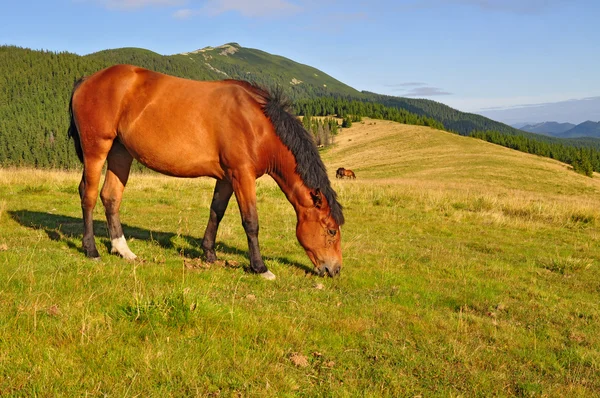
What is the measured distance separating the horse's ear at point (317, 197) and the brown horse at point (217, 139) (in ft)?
0.05

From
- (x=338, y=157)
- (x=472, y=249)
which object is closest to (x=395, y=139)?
(x=338, y=157)

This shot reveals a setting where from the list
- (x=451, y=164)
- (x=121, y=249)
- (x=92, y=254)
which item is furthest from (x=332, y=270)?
(x=451, y=164)

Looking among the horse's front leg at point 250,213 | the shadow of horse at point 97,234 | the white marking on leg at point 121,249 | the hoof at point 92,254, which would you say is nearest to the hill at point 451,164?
the shadow of horse at point 97,234

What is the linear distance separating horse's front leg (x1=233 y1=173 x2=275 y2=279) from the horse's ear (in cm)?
92

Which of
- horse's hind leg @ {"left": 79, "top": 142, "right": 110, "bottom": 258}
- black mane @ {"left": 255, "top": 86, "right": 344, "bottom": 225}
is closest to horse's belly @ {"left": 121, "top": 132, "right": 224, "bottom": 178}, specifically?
horse's hind leg @ {"left": 79, "top": 142, "right": 110, "bottom": 258}

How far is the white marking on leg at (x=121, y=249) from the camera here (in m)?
6.64

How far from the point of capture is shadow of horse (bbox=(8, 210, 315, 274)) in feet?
24.6

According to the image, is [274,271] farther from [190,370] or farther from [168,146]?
[190,370]

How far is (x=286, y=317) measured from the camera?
4.24 metres

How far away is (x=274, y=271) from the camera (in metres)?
6.62

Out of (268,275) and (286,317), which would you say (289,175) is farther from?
(286,317)

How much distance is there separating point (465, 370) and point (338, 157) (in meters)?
78.8

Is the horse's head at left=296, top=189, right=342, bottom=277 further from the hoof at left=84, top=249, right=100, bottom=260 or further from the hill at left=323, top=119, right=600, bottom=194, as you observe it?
the hill at left=323, top=119, right=600, bottom=194

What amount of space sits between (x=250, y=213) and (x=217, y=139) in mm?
1241
